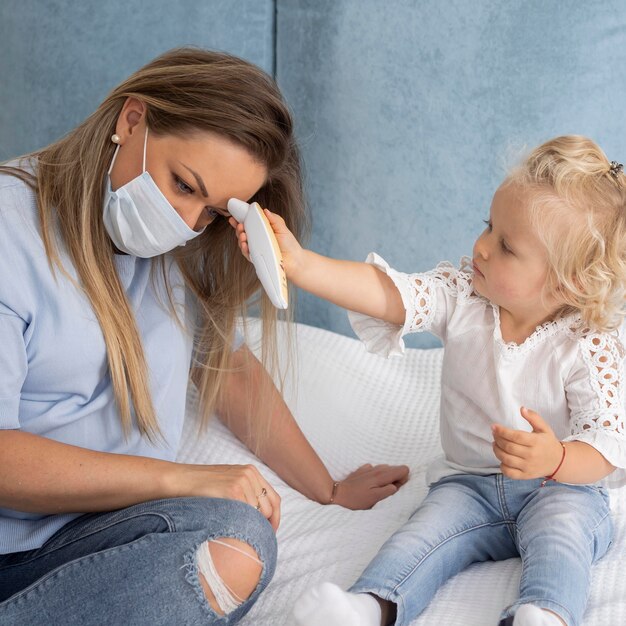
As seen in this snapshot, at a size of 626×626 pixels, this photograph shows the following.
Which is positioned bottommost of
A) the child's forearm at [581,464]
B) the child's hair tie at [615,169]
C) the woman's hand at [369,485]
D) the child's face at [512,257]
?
the woman's hand at [369,485]

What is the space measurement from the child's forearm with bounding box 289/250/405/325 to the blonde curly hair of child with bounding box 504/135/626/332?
215 mm

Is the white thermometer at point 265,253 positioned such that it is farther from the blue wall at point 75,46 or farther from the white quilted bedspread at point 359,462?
the blue wall at point 75,46

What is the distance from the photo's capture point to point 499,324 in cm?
124

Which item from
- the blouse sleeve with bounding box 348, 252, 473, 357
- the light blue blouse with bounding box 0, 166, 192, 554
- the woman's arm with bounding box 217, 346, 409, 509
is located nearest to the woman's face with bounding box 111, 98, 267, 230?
the light blue blouse with bounding box 0, 166, 192, 554

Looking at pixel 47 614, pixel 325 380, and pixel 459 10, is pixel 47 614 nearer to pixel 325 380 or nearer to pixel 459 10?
pixel 325 380

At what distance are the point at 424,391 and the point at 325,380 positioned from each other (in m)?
0.19

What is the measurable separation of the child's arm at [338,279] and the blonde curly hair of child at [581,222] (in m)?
0.22

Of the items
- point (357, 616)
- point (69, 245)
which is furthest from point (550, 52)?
point (357, 616)

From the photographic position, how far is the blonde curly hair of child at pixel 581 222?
45.1 inches

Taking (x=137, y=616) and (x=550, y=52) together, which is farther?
(x=550, y=52)

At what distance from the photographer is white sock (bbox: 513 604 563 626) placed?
3.14 feet

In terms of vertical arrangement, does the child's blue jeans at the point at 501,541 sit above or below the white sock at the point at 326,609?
below

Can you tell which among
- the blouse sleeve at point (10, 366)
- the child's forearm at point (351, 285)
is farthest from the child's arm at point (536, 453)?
the blouse sleeve at point (10, 366)

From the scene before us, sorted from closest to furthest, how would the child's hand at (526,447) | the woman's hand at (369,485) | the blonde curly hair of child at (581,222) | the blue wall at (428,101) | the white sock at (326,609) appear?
the white sock at (326,609)
the child's hand at (526,447)
the blonde curly hair of child at (581,222)
the woman's hand at (369,485)
the blue wall at (428,101)
